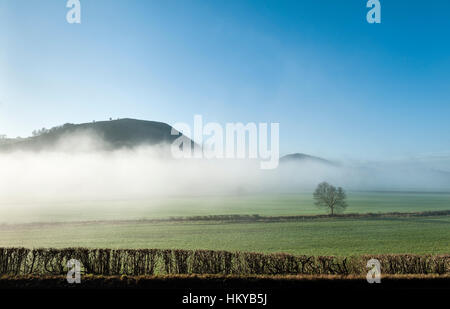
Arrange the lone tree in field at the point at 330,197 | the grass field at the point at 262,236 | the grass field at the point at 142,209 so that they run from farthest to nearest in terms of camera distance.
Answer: the lone tree in field at the point at 330,197 < the grass field at the point at 142,209 < the grass field at the point at 262,236

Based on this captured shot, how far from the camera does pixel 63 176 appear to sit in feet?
534

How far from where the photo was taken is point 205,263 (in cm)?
2073

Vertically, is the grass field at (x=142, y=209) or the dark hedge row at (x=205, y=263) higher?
the dark hedge row at (x=205, y=263)

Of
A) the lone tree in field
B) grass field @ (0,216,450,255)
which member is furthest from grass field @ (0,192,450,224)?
grass field @ (0,216,450,255)

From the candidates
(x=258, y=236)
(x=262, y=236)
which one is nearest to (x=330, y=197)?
(x=262, y=236)

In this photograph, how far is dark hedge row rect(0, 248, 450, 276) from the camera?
65.5ft

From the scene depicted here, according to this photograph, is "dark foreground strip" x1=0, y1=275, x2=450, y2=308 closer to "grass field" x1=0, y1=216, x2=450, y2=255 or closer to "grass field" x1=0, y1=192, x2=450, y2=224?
"grass field" x1=0, y1=216, x2=450, y2=255

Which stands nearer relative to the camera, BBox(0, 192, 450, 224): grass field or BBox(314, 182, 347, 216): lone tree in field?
BBox(0, 192, 450, 224): grass field

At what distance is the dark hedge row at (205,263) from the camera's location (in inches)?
786

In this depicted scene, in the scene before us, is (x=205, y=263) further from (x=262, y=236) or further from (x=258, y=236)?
(x=262, y=236)
